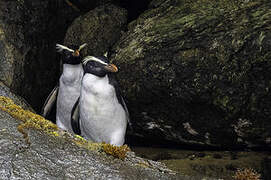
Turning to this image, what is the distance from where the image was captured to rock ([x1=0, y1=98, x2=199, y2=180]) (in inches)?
169

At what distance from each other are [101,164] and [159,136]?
4.18m

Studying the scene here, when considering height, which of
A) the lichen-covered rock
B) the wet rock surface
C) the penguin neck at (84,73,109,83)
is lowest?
the wet rock surface

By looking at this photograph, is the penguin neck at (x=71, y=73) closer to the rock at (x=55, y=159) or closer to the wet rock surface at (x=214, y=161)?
the wet rock surface at (x=214, y=161)

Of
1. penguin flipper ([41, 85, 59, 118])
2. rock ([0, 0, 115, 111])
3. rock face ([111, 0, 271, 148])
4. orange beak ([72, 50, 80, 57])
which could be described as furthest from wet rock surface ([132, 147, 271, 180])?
rock ([0, 0, 115, 111])

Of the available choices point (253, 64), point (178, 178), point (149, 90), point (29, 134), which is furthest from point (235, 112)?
point (29, 134)

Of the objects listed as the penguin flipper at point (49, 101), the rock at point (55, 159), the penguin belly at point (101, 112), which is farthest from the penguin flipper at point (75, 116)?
the rock at point (55, 159)

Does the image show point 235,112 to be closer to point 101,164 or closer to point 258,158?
point 258,158

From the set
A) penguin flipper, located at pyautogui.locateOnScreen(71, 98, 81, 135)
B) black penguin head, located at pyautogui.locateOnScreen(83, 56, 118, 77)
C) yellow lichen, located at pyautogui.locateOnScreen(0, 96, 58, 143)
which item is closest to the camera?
yellow lichen, located at pyautogui.locateOnScreen(0, 96, 58, 143)

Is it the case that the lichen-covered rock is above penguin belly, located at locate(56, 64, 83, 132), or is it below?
above

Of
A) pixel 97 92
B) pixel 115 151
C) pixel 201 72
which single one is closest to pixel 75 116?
pixel 97 92

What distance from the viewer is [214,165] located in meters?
7.73

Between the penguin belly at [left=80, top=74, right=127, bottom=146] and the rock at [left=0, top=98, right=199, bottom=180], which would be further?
the penguin belly at [left=80, top=74, right=127, bottom=146]

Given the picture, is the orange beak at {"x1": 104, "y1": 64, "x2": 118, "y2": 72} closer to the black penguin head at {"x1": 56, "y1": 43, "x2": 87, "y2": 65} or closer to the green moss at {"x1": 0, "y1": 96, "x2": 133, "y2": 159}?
the black penguin head at {"x1": 56, "y1": 43, "x2": 87, "y2": 65}

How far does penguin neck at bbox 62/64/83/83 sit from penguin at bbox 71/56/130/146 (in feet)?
2.59
